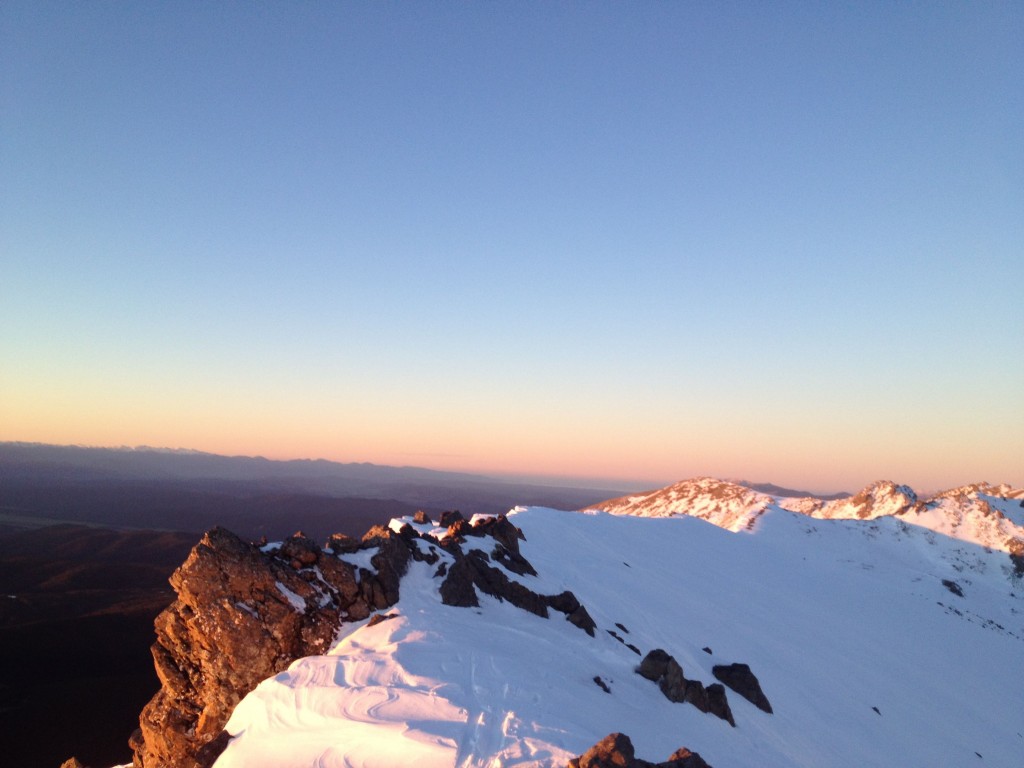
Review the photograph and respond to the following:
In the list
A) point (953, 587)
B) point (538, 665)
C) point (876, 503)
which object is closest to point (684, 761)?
point (538, 665)

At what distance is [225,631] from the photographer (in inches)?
619

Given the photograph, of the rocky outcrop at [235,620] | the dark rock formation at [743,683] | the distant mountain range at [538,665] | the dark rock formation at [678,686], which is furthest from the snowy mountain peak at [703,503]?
the rocky outcrop at [235,620]

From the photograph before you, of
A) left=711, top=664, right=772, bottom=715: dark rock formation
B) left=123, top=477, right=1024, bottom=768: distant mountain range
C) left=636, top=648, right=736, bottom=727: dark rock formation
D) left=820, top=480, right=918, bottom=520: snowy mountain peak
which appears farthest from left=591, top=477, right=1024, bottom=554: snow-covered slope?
left=636, top=648, right=736, bottom=727: dark rock formation

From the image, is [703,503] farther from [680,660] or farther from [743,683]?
[680,660]

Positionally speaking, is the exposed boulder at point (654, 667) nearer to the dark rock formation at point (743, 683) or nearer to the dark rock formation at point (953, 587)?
the dark rock formation at point (743, 683)

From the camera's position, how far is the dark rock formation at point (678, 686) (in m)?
17.6

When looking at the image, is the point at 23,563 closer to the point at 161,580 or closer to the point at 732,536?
the point at 161,580

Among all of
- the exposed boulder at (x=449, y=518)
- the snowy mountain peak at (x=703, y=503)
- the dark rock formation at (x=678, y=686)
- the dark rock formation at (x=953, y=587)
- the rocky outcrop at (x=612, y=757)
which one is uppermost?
the exposed boulder at (x=449, y=518)

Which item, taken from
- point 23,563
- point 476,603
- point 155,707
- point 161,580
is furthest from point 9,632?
point 476,603

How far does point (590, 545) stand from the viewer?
38.8 meters

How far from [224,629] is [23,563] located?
10134 cm

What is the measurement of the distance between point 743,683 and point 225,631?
21.4m

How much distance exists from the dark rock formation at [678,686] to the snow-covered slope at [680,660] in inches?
19.9

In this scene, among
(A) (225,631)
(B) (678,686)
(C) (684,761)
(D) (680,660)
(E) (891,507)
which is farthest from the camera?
(E) (891,507)
